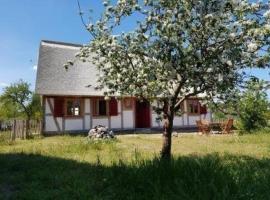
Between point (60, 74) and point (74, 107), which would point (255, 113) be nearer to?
point (74, 107)

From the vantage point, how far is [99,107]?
84.7ft

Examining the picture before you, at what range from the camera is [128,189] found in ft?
22.1

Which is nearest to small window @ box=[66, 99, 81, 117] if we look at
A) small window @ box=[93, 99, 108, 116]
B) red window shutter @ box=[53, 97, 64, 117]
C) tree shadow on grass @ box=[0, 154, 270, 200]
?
red window shutter @ box=[53, 97, 64, 117]

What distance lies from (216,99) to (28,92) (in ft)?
67.2

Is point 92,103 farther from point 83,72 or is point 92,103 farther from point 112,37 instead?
point 112,37

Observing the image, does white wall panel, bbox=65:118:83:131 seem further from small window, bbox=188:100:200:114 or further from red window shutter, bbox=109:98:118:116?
small window, bbox=188:100:200:114

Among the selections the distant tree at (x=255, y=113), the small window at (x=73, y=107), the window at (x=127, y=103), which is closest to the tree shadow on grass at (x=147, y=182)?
the distant tree at (x=255, y=113)

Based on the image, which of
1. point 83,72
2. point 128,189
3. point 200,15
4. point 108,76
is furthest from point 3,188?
point 83,72

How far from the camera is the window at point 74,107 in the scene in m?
24.8

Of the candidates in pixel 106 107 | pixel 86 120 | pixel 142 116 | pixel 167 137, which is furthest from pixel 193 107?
pixel 167 137

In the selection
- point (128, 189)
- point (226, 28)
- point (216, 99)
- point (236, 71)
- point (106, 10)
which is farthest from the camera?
point (216, 99)

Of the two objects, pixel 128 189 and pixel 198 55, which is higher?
pixel 198 55

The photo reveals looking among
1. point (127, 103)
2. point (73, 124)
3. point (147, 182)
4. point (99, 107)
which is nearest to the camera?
point (147, 182)

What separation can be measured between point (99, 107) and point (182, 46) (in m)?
18.5
